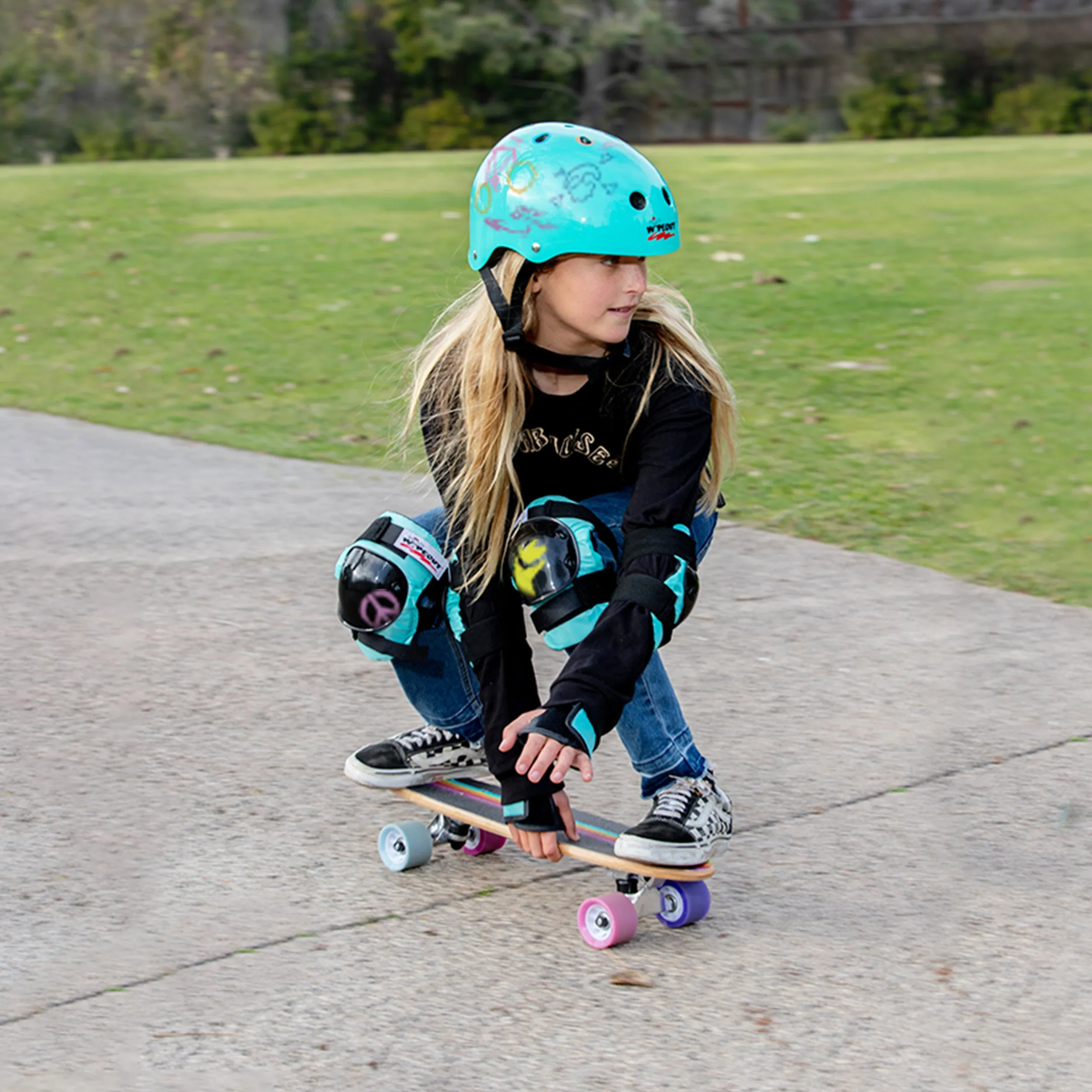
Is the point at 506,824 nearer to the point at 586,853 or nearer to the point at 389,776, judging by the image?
the point at 586,853

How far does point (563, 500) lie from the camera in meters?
3.29

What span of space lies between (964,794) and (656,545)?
1201mm

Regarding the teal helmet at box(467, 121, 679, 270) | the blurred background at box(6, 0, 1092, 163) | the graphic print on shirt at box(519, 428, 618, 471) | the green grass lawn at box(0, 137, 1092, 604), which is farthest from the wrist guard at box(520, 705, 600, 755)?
the blurred background at box(6, 0, 1092, 163)

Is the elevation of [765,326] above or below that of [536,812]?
below

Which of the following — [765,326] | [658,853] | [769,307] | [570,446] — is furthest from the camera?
[769,307]

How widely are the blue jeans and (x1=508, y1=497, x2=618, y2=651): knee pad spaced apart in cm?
14

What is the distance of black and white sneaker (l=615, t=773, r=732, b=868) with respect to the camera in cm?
303

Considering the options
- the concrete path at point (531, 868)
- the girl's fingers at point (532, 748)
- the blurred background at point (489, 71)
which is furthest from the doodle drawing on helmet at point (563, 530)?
the blurred background at point (489, 71)

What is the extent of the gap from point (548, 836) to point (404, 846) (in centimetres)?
46

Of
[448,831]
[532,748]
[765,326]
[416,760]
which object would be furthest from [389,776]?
[765,326]

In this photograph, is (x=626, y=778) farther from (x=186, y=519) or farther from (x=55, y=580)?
(x=186, y=519)

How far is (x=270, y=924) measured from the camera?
3.14m

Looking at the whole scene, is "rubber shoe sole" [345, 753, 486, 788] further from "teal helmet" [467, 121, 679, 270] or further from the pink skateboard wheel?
"teal helmet" [467, 121, 679, 270]

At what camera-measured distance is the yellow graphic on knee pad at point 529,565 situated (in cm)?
312
